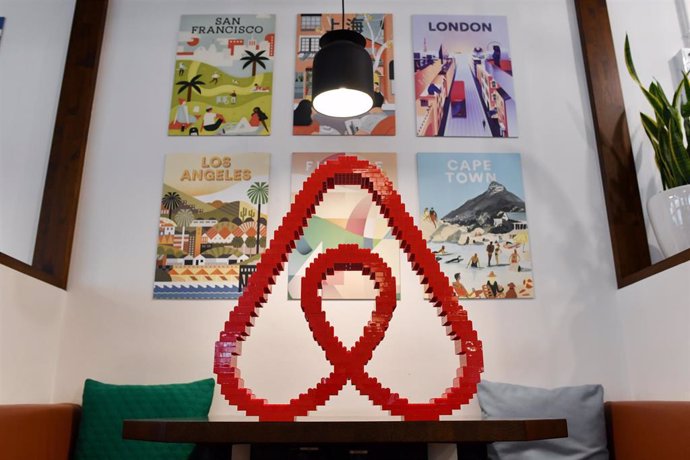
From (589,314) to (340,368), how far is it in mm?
1631

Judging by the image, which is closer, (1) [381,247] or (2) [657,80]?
(1) [381,247]

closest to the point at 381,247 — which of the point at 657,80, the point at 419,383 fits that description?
the point at 419,383

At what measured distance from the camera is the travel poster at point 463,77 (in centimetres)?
310

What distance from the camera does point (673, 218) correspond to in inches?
99.0

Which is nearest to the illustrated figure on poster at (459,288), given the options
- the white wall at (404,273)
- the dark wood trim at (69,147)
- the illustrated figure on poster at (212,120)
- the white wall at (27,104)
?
the white wall at (404,273)

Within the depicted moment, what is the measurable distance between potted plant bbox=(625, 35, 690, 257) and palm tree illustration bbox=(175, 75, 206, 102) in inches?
87.2

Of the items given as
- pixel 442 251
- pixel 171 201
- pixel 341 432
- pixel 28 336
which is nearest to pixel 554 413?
pixel 442 251

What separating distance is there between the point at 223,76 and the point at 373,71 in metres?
0.81

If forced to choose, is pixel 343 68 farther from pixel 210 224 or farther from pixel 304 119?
pixel 210 224

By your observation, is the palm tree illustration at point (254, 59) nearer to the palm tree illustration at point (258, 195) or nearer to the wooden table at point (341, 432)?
the palm tree illustration at point (258, 195)

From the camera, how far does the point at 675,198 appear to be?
250 centimetres

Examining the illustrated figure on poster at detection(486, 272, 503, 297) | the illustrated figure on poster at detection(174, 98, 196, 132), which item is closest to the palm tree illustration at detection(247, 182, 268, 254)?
the illustrated figure on poster at detection(174, 98, 196, 132)

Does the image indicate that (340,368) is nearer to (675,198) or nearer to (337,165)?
(337,165)

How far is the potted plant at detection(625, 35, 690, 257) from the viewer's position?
8.16ft
